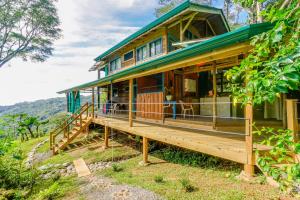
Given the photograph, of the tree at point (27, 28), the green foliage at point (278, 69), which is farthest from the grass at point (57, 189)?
the tree at point (27, 28)

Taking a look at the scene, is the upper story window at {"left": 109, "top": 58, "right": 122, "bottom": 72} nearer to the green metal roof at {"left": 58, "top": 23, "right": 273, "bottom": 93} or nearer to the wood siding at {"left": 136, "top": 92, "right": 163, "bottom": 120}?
the wood siding at {"left": 136, "top": 92, "right": 163, "bottom": 120}

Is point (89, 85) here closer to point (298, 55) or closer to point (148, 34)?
point (148, 34)

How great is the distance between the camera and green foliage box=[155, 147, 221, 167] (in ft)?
22.8

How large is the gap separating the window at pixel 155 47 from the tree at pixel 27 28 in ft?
56.1

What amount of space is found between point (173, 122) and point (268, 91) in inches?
286

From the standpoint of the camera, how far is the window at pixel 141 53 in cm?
1349

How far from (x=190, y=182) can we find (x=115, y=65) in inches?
559

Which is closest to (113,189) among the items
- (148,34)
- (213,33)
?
(148,34)

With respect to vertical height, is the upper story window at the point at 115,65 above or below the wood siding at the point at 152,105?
above

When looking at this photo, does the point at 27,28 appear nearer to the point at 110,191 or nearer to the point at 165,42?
the point at 165,42

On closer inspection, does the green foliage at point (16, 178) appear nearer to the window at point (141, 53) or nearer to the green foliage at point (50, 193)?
the green foliage at point (50, 193)

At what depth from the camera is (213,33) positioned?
13.8 metres

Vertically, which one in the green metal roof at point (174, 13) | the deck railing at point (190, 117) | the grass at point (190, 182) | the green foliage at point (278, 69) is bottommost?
the grass at point (190, 182)

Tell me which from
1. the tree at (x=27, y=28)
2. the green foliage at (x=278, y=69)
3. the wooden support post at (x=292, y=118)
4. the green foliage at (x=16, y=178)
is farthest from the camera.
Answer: the tree at (x=27, y=28)
